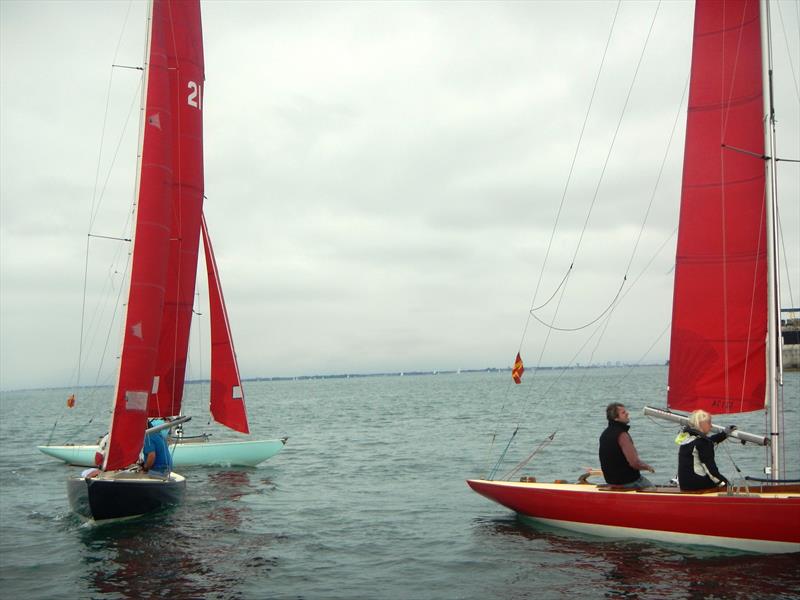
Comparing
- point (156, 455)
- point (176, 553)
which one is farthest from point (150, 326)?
point (176, 553)

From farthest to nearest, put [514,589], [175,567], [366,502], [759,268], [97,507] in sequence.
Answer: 1. [366,502]
2. [97,507]
3. [759,268]
4. [175,567]
5. [514,589]

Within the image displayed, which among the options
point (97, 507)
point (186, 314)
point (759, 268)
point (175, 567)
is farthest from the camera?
point (186, 314)

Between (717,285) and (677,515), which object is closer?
(677,515)

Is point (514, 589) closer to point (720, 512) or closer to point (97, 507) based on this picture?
point (720, 512)

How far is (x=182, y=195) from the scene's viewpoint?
59.5 ft

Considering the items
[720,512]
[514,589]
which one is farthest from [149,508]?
[720,512]

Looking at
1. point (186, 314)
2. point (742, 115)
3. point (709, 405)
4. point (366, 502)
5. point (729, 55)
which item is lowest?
point (366, 502)

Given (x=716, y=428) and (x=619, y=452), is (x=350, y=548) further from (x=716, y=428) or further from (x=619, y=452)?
(x=716, y=428)

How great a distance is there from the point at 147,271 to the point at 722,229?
400 inches

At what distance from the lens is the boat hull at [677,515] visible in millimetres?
9992

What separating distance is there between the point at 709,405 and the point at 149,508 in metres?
10.3

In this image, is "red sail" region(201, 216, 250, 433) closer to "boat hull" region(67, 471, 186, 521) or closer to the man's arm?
"boat hull" region(67, 471, 186, 521)

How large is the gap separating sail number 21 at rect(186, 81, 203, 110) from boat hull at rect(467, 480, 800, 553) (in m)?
12.7

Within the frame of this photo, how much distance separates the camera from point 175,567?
35.4ft
